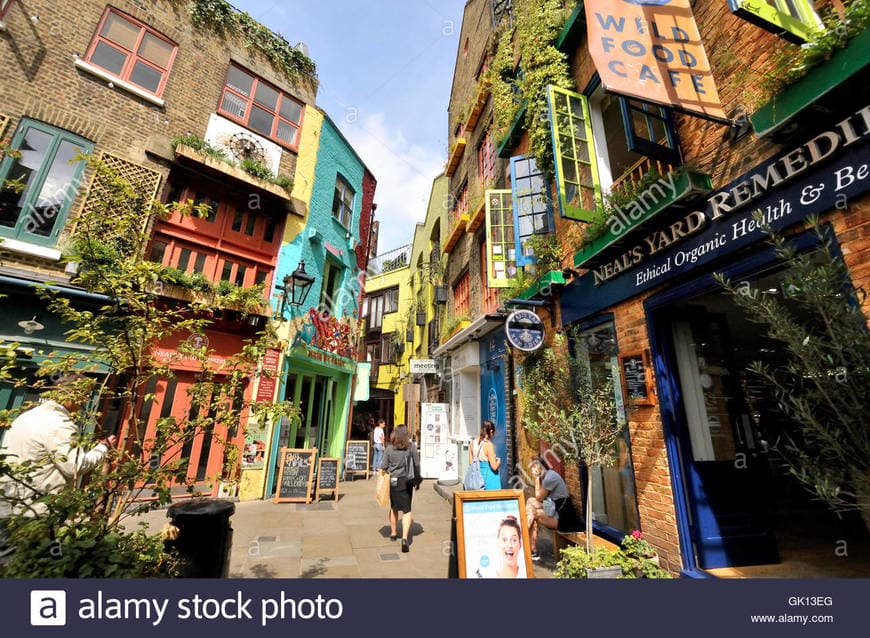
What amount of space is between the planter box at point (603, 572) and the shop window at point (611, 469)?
104cm

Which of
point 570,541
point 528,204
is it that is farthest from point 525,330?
point 570,541

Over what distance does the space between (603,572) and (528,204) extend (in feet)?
20.4

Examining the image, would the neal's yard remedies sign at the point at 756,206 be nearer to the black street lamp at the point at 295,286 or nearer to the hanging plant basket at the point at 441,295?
the black street lamp at the point at 295,286

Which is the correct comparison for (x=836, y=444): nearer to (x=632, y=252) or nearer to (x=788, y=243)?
(x=788, y=243)

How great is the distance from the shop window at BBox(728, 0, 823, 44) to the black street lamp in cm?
873

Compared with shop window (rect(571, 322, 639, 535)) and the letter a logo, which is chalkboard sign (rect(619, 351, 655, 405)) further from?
the letter a logo

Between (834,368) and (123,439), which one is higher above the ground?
(834,368)

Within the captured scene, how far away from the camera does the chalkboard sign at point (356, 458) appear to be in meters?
11.9

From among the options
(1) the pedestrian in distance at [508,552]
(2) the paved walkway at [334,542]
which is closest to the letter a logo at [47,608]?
(2) the paved walkway at [334,542]

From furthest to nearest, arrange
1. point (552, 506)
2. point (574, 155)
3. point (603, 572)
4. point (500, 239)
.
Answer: point (500, 239)
point (574, 155)
point (552, 506)
point (603, 572)

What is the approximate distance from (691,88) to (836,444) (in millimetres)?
3712

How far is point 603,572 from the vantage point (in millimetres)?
3678

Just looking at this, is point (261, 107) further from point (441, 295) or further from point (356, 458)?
point (356, 458)

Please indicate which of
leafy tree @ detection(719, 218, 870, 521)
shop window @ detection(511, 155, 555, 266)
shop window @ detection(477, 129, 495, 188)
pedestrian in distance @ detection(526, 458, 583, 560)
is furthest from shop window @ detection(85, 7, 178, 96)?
leafy tree @ detection(719, 218, 870, 521)
